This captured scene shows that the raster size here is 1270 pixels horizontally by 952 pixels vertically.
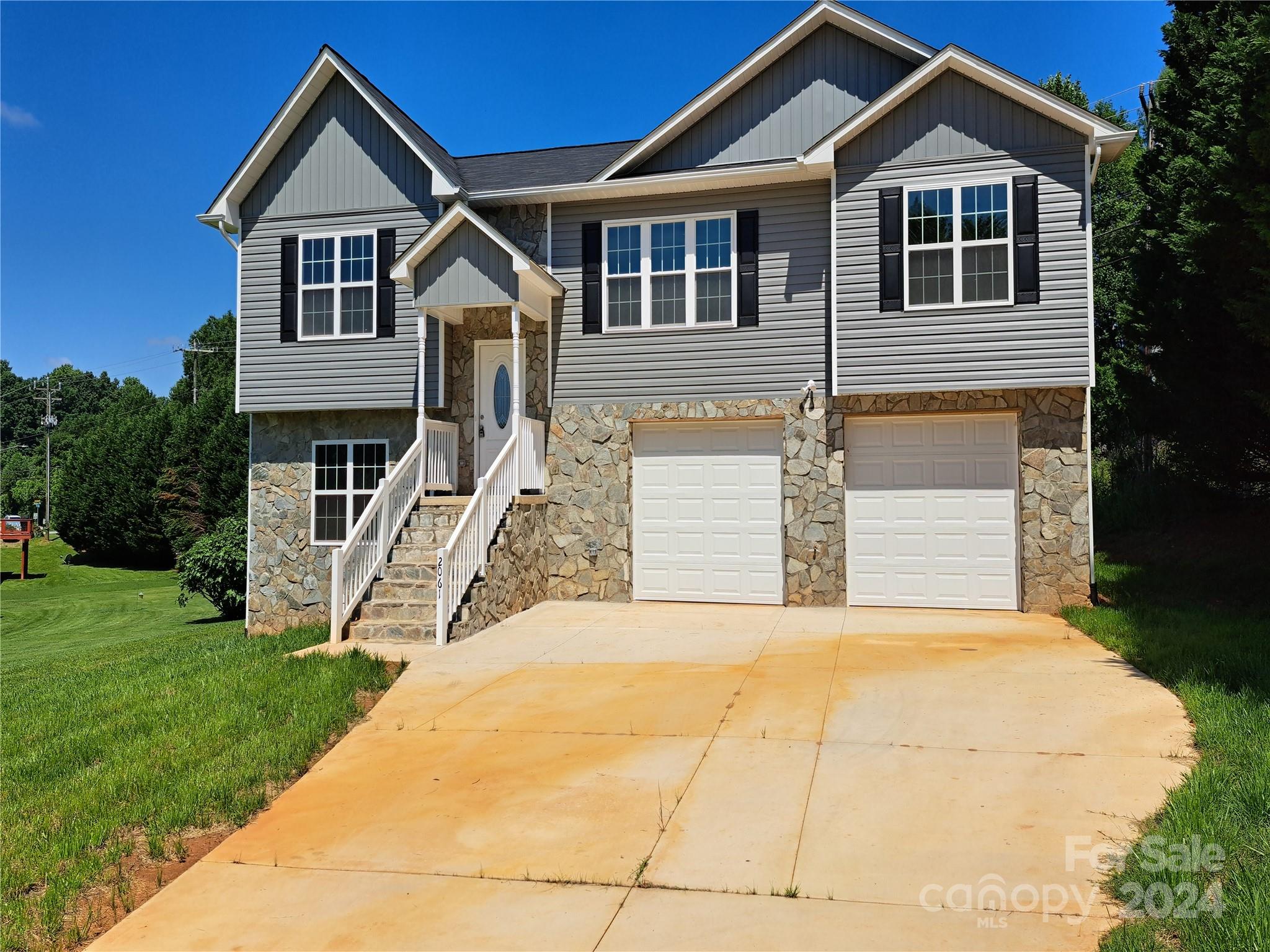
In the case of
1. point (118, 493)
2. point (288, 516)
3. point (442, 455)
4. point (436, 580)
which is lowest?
point (436, 580)

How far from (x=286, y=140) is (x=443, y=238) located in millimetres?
3932

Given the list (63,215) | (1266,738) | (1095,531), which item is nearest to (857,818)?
(1266,738)

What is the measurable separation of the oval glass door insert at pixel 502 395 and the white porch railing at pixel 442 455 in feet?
2.18

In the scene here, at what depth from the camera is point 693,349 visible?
12.7 metres

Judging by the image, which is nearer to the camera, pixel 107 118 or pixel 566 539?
pixel 566 539

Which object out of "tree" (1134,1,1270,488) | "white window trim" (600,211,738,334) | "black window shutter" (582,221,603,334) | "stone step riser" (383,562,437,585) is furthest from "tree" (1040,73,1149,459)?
"stone step riser" (383,562,437,585)

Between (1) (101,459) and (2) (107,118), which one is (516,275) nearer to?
(2) (107,118)

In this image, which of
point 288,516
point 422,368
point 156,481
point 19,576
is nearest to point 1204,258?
point 422,368

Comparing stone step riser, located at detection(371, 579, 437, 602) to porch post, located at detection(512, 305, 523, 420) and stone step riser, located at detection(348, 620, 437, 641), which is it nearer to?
stone step riser, located at detection(348, 620, 437, 641)

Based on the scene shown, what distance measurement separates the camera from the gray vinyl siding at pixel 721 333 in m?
12.2

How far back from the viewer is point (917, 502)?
1200cm

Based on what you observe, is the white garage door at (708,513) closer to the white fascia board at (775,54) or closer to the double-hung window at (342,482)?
the white fascia board at (775,54)

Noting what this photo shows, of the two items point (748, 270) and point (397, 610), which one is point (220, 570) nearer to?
point (397, 610)

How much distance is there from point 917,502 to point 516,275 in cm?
618
